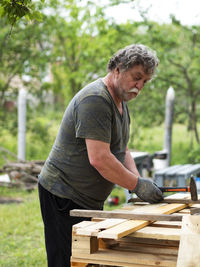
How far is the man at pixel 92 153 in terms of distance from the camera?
2.84 m

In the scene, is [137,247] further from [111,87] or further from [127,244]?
[111,87]

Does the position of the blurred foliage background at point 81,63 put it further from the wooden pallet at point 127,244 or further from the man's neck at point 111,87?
the wooden pallet at point 127,244

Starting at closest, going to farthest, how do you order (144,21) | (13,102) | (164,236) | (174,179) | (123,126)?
(164,236), (123,126), (174,179), (144,21), (13,102)

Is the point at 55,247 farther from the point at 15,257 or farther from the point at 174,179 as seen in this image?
the point at 174,179

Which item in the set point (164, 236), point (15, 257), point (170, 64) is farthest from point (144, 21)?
point (164, 236)

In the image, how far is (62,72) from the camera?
46.4ft

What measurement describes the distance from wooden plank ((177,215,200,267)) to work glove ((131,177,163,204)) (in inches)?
33.3

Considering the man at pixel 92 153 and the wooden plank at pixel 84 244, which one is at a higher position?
the man at pixel 92 153

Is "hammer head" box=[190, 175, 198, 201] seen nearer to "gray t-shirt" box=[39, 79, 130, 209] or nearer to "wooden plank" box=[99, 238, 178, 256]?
"gray t-shirt" box=[39, 79, 130, 209]

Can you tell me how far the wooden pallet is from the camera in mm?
2258

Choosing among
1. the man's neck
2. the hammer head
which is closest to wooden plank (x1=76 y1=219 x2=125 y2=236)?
the hammer head

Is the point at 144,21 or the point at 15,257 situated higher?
the point at 144,21

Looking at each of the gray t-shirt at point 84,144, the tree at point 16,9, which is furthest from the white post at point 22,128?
the gray t-shirt at point 84,144

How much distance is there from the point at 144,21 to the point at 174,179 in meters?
5.22
